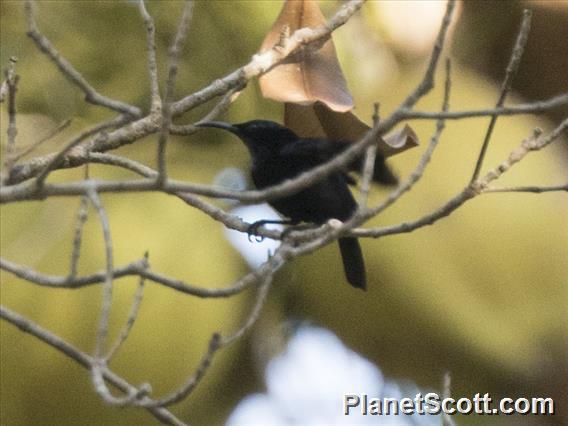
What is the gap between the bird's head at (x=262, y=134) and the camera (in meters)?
2.00

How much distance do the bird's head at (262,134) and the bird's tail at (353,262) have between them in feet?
0.81

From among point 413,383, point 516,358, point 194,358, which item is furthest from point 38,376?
point 516,358

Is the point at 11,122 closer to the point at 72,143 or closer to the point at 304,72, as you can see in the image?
the point at 72,143

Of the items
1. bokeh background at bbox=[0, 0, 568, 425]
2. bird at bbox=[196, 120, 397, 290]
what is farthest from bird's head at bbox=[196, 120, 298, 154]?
bokeh background at bbox=[0, 0, 568, 425]

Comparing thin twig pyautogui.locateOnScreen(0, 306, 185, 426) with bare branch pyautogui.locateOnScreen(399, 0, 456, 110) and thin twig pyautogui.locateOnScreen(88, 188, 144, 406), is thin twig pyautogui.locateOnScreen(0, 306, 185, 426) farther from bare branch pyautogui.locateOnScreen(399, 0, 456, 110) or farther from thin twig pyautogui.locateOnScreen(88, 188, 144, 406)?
bare branch pyautogui.locateOnScreen(399, 0, 456, 110)

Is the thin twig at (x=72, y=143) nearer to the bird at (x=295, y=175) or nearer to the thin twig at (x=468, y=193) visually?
→ the thin twig at (x=468, y=193)

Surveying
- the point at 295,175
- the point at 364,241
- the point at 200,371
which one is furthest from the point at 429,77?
the point at 364,241

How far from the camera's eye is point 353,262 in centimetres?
210

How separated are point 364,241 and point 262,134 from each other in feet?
2.84

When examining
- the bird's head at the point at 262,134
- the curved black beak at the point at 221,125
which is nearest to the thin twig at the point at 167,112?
the curved black beak at the point at 221,125

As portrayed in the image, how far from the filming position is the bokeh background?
2.67 meters

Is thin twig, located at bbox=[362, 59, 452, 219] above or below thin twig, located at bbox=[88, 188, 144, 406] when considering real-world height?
above

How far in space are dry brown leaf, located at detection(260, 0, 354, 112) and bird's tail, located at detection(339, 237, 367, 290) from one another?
0.50 metres

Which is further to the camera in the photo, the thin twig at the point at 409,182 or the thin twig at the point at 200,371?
the thin twig at the point at 409,182
